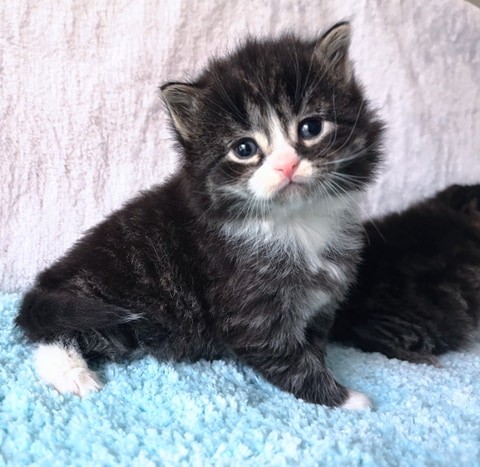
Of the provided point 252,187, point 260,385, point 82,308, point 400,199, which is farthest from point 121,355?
point 400,199

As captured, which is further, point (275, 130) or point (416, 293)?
point (416, 293)

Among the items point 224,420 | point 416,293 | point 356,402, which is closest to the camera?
point 224,420

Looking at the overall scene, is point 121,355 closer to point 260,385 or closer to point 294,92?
point 260,385

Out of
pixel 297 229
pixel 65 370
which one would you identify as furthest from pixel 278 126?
pixel 65 370

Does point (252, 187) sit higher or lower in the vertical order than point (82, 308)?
higher

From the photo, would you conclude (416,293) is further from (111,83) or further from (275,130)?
(111,83)

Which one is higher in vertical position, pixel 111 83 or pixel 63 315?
pixel 111 83
